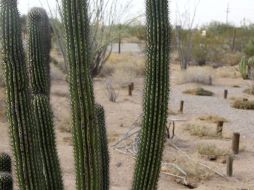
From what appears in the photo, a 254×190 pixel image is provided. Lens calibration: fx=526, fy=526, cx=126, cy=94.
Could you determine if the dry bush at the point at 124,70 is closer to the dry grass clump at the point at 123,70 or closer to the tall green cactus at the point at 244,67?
the dry grass clump at the point at 123,70

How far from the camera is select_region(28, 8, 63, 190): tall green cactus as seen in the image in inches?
213

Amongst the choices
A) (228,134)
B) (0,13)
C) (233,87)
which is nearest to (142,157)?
(0,13)

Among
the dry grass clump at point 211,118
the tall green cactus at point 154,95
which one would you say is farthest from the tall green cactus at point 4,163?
the dry grass clump at point 211,118

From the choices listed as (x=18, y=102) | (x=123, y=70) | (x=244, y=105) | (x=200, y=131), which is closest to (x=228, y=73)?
(x=123, y=70)

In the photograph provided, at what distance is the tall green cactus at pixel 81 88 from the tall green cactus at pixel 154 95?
0.55m

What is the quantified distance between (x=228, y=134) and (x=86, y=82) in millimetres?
10174

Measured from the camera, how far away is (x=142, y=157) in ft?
16.6

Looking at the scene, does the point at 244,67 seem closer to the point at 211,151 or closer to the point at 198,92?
the point at 198,92

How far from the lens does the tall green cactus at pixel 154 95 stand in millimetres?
4832

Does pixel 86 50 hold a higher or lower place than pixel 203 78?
higher

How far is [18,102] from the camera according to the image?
4.77 m

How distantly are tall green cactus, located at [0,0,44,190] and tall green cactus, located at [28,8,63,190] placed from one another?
1.52 ft

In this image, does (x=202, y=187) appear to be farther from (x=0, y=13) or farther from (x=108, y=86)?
(x=108, y=86)

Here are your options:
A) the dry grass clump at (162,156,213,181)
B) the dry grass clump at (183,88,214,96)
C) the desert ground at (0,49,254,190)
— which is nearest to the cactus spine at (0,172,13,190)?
the desert ground at (0,49,254,190)
